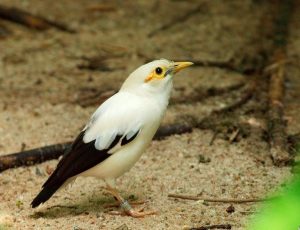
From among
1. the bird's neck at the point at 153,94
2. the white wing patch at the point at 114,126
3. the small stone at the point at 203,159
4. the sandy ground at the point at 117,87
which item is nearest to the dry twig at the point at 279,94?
the sandy ground at the point at 117,87

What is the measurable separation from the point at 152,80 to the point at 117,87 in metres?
2.55

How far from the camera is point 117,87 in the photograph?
5.97 meters

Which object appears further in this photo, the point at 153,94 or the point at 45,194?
the point at 153,94

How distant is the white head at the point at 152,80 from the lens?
3432 mm

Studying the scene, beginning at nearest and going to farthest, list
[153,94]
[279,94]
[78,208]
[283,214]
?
1. [283,214]
2. [153,94]
3. [78,208]
4. [279,94]

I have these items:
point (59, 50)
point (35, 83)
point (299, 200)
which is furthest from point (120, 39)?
point (299, 200)

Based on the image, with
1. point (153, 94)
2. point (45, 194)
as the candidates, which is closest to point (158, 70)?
point (153, 94)

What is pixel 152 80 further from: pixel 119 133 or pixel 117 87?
pixel 117 87

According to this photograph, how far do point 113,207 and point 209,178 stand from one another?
0.81 meters

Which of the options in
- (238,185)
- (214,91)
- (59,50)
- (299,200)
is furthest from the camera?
(59,50)

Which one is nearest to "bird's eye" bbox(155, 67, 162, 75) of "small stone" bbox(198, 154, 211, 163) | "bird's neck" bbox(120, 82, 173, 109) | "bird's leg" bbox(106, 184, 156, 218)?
"bird's neck" bbox(120, 82, 173, 109)

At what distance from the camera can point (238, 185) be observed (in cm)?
390

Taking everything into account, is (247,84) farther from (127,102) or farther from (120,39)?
(127,102)

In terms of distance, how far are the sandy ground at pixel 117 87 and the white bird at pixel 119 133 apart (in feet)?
1.00
